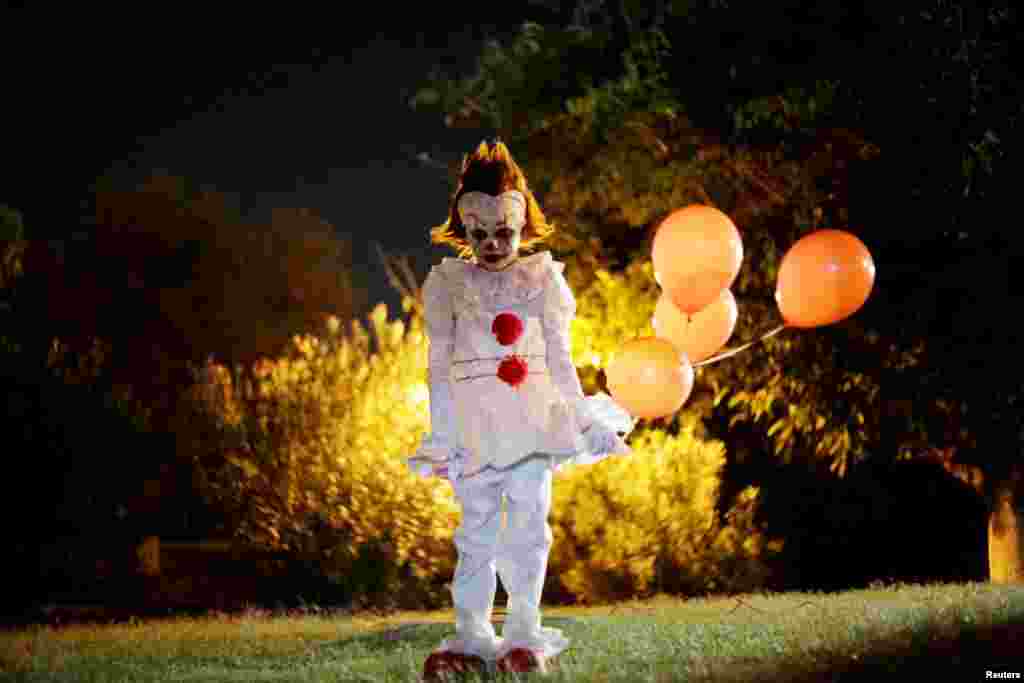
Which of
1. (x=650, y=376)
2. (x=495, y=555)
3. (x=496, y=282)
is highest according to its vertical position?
(x=496, y=282)

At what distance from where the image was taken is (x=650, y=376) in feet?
25.5

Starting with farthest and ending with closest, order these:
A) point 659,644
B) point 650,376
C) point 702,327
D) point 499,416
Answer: point 702,327 → point 650,376 → point 659,644 → point 499,416

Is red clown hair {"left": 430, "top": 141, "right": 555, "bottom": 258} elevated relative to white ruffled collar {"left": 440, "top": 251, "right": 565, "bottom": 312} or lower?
elevated

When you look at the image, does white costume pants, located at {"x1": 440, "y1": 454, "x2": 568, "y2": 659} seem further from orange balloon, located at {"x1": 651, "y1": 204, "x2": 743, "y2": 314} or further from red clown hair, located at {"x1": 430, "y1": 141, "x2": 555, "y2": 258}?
orange balloon, located at {"x1": 651, "y1": 204, "x2": 743, "y2": 314}

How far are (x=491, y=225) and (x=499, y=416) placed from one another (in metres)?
0.81

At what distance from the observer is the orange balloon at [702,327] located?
28.4 ft

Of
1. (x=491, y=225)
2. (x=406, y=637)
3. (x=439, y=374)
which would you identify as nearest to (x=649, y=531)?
(x=406, y=637)

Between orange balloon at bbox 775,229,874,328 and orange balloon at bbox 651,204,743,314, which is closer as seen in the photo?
orange balloon at bbox 775,229,874,328

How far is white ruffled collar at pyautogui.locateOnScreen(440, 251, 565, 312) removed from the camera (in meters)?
5.42

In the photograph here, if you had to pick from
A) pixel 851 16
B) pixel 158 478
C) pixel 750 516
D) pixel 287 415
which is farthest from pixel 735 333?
pixel 158 478

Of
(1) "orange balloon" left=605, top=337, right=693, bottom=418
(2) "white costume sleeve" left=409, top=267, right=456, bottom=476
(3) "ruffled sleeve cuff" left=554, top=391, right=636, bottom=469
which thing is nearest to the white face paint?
(2) "white costume sleeve" left=409, top=267, right=456, bottom=476

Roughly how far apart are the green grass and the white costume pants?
0.26m

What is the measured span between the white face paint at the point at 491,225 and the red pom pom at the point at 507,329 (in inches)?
10.8

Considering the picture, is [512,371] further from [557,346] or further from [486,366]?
[557,346]
